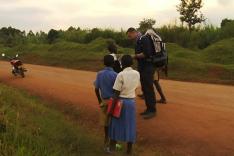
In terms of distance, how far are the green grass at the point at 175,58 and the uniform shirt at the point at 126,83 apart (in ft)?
31.1

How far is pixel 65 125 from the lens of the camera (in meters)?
12.0

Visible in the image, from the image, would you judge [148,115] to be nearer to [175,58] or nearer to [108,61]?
[108,61]

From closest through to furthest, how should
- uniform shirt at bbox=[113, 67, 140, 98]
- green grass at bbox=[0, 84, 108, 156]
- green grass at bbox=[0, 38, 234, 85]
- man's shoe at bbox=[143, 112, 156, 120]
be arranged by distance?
green grass at bbox=[0, 84, 108, 156]
uniform shirt at bbox=[113, 67, 140, 98]
man's shoe at bbox=[143, 112, 156, 120]
green grass at bbox=[0, 38, 234, 85]

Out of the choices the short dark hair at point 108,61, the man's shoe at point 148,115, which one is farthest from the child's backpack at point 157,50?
the short dark hair at point 108,61

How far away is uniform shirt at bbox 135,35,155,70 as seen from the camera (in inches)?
462

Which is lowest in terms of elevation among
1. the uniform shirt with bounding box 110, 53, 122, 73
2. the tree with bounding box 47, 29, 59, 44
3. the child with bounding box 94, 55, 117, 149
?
the tree with bounding box 47, 29, 59, 44

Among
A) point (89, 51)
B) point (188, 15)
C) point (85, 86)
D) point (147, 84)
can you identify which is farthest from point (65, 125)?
point (188, 15)

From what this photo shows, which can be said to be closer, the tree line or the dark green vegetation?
the dark green vegetation

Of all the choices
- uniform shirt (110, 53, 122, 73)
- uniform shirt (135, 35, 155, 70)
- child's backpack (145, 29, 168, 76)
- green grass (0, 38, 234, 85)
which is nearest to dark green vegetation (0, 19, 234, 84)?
green grass (0, 38, 234, 85)

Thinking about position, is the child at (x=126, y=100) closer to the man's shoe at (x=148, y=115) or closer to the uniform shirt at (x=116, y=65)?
the uniform shirt at (x=116, y=65)

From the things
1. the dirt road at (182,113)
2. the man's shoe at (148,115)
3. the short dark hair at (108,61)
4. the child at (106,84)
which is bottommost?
the dirt road at (182,113)

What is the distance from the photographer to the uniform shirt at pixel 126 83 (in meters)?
9.77

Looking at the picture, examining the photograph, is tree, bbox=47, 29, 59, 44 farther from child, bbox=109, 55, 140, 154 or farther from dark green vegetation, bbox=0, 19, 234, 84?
child, bbox=109, 55, 140, 154

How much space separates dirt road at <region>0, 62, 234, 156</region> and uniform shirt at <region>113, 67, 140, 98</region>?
4.49 ft
